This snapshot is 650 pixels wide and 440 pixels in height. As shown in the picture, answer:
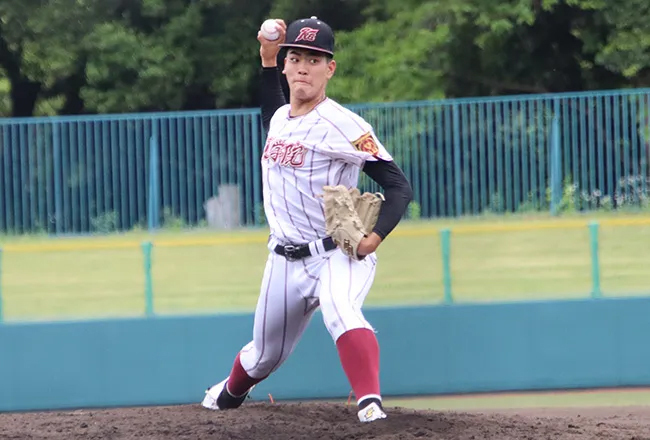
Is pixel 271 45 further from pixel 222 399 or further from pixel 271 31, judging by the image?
pixel 222 399

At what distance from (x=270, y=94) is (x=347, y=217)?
1112mm

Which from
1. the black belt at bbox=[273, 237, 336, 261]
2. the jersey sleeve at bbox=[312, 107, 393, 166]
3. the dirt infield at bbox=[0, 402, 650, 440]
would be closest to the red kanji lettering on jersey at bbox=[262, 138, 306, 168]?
the jersey sleeve at bbox=[312, 107, 393, 166]

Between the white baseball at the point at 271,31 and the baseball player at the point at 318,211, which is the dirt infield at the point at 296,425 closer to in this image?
the baseball player at the point at 318,211

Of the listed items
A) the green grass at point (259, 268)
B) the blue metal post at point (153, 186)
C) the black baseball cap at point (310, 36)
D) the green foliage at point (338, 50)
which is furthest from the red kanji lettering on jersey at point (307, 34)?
the green foliage at point (338, 50)

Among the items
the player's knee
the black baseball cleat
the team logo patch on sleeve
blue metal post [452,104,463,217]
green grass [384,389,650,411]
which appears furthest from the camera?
blue metal post [452,104,463,217]

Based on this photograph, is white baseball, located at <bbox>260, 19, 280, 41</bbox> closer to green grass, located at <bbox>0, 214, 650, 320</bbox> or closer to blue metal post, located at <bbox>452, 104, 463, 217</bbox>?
green grass, located at <bbox>0, 214, 650, 320</bbox>

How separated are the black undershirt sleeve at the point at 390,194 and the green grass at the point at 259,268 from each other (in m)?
3.73

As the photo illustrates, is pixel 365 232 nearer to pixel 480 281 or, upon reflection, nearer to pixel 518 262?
pixel 480 281

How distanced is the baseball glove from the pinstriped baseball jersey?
4.9 inches

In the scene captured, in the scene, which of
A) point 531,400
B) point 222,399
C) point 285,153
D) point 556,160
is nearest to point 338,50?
point 556,160

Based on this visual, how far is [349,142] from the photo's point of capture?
5.16 meters

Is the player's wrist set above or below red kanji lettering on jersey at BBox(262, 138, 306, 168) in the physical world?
above

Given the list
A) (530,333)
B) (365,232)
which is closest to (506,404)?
(530,333)

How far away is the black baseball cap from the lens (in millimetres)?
5227
